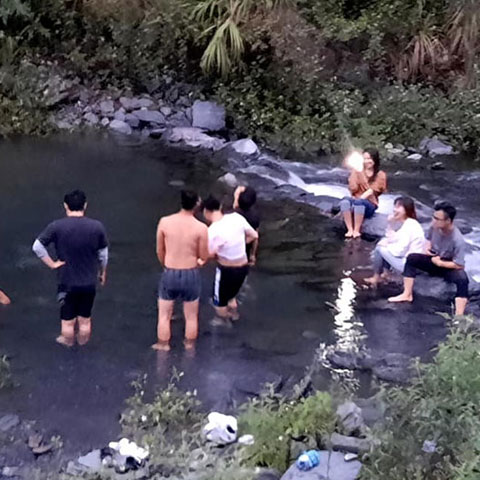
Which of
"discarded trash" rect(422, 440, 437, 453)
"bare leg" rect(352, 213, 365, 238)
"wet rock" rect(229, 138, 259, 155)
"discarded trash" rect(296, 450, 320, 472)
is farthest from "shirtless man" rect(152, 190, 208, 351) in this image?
"wet rock" rect(229, 138, 259, 155)

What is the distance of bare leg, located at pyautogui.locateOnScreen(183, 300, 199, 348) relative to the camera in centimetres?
838

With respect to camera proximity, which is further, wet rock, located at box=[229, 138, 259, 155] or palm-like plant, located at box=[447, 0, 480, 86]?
palm-like plant, located at box=[447, 0, 480, 86]

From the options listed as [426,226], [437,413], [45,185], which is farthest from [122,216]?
[437,413]

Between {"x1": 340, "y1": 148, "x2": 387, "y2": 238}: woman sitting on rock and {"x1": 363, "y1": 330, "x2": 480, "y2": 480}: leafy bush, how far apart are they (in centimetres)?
639

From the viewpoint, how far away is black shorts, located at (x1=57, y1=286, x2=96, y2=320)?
26.4ft

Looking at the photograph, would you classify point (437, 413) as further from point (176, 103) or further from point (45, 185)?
point (176, 103)

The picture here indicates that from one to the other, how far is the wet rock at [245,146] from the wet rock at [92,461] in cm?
1027

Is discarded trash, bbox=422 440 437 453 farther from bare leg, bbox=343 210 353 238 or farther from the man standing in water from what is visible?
bare leg, bbox=343 210 353 238

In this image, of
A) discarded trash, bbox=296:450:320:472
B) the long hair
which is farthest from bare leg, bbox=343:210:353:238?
discarded trash, bbox=296:450:320:472

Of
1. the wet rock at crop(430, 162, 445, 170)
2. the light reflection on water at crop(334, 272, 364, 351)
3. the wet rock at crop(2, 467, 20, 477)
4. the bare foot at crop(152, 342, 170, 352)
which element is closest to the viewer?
the wet rock at crop(2, 467, 20, 477)

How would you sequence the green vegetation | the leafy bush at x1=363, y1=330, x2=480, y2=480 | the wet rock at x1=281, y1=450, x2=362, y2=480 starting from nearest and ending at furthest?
the leafy bush at x1=363, y1=330, x2=480, y2=480 → the wet rock at x1=281, y1=450, x2=362, y2=480 → the green vegetation


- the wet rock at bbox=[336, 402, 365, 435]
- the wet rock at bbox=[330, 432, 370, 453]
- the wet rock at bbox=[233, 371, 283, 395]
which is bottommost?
the wet rock at bbox=[233, 371, 283, 395]

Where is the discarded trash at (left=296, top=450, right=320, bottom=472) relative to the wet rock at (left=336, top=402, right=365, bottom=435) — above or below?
above

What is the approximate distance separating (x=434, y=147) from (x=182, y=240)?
10133 millimetres
